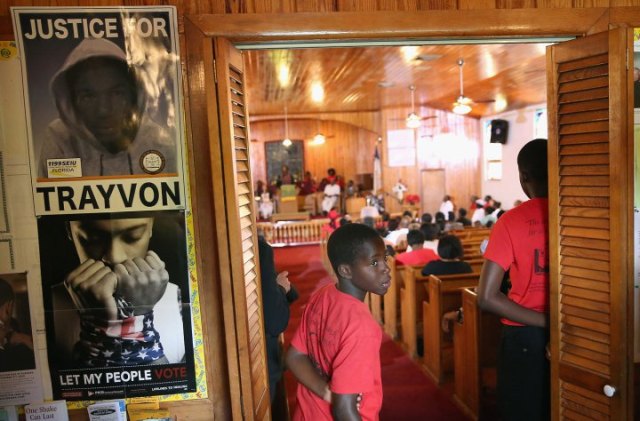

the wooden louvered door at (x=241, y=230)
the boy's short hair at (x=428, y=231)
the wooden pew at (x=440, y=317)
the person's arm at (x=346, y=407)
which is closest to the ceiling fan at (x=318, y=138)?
the boy's short hair at (x=428, y=231)

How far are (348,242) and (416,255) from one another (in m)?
3.66

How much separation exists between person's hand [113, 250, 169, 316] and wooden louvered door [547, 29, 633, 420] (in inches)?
66.4

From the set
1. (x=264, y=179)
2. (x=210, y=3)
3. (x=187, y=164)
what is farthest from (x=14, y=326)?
(x=264, y=179)

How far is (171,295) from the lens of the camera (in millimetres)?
2090

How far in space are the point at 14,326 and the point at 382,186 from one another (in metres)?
11.9

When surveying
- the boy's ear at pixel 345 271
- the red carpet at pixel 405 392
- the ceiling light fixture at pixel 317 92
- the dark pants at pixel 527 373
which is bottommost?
the red carpet at pixel 405 392

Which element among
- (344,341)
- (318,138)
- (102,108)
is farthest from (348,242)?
(318,138)

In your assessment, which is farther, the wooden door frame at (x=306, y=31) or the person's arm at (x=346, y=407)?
the wooden door frame at (x=306, y=31)

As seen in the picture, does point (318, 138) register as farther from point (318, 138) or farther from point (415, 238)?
point (415, 238)

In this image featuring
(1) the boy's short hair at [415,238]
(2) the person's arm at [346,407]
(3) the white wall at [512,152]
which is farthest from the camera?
(3) the white wall at [512,152]

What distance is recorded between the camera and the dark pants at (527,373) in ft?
7.70

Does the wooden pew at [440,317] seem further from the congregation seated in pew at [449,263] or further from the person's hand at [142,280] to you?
the person's hand at [142,280]

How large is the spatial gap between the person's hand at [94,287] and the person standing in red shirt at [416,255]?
3542mm

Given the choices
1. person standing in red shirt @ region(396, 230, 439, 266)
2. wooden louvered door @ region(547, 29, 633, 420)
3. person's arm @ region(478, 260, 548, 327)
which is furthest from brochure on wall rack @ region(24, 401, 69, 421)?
person standing in red shirt @ region(396, 230, 439, 266)
